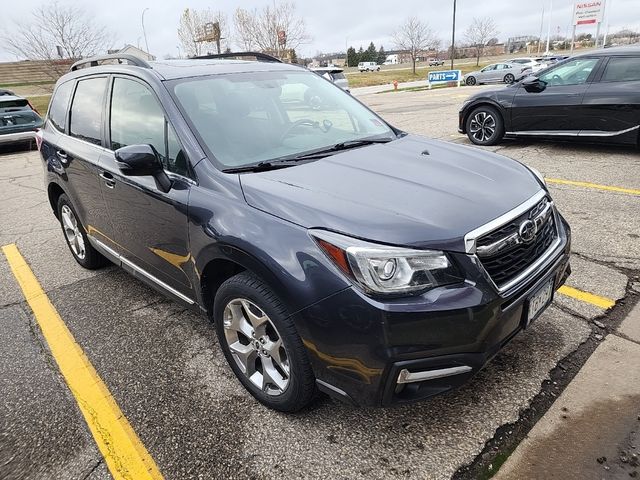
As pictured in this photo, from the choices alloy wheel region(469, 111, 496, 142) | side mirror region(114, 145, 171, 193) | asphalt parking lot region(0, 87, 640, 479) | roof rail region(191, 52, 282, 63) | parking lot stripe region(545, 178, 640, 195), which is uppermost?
roof rail region(191, 52, 282, 63)

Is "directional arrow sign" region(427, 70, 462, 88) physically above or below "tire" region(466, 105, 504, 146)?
below

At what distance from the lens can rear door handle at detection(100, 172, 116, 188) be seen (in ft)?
10.7

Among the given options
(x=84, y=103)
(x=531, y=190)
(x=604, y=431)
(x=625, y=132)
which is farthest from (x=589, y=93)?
(x=84, y=103)

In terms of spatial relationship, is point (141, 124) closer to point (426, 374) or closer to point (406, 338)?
point (406, 338)

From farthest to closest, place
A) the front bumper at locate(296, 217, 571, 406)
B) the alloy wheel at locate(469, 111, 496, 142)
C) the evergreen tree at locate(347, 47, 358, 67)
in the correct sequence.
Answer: the evergreen tree at locate(347, 47, 358, 67), the alloy wheel at locate(469, 111, 496, 142), the front bumper at locate(296, 217, 571, 406)

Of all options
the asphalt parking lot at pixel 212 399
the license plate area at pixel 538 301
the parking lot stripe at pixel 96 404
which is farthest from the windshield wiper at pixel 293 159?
the parking lot stripe at pixel 96 404

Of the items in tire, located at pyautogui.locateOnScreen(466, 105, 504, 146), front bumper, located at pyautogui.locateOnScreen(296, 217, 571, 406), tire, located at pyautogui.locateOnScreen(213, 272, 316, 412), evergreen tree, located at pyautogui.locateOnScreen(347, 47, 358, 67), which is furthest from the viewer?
evergreen tree, located at pyautogui.locateOnScreen(347, 47, 358, 67)

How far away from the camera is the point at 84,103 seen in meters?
3.84

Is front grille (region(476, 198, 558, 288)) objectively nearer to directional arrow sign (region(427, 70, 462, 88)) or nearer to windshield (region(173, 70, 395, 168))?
windshield (region(173, 70, 395, 168))

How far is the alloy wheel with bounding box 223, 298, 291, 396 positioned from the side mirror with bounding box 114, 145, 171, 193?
826mm

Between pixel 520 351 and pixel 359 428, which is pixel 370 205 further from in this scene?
pixel 520 351

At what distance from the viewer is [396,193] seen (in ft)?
7.50

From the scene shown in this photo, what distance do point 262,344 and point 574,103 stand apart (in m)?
7.02

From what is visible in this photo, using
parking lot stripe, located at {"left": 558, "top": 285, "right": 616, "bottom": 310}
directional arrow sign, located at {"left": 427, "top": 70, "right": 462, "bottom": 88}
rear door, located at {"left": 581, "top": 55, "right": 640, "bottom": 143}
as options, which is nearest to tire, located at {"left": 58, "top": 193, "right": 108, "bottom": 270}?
parking lot stripe, located at {"left": 558, "top": 285, "right": 616, "bottom": 310}
